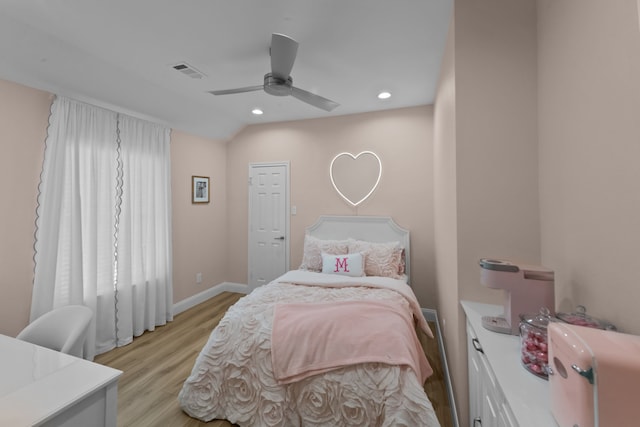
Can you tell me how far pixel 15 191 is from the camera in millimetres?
2145

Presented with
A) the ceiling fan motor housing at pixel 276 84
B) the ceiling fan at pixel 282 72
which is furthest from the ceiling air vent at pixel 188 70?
the ceiling fan motor housing at pixel 276 84

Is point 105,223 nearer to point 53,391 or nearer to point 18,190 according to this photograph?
point 18,190

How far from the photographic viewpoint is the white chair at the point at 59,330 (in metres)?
1.61

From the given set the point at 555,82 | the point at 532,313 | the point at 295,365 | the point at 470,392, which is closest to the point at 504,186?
the point at 555,82

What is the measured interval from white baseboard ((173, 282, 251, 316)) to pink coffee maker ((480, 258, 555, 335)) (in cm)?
364

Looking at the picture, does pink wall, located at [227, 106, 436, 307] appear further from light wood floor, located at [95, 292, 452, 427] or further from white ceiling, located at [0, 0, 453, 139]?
light wood floor, located at [95, 292, 452, 427]

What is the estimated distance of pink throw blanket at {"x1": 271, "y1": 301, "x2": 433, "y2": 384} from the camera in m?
1.64

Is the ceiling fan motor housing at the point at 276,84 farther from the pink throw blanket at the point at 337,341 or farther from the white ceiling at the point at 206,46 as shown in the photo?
the pink throw blanket at the point at 337,341

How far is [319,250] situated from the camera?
11.1 feet

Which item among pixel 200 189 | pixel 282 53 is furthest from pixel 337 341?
pixel 200 189

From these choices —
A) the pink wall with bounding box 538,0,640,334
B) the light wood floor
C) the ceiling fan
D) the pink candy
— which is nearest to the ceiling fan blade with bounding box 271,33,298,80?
the ceiling fan

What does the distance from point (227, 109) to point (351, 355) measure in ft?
10.5

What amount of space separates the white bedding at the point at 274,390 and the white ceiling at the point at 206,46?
2031 mm

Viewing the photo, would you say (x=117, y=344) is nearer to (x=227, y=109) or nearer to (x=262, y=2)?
(x=227, y=109)
